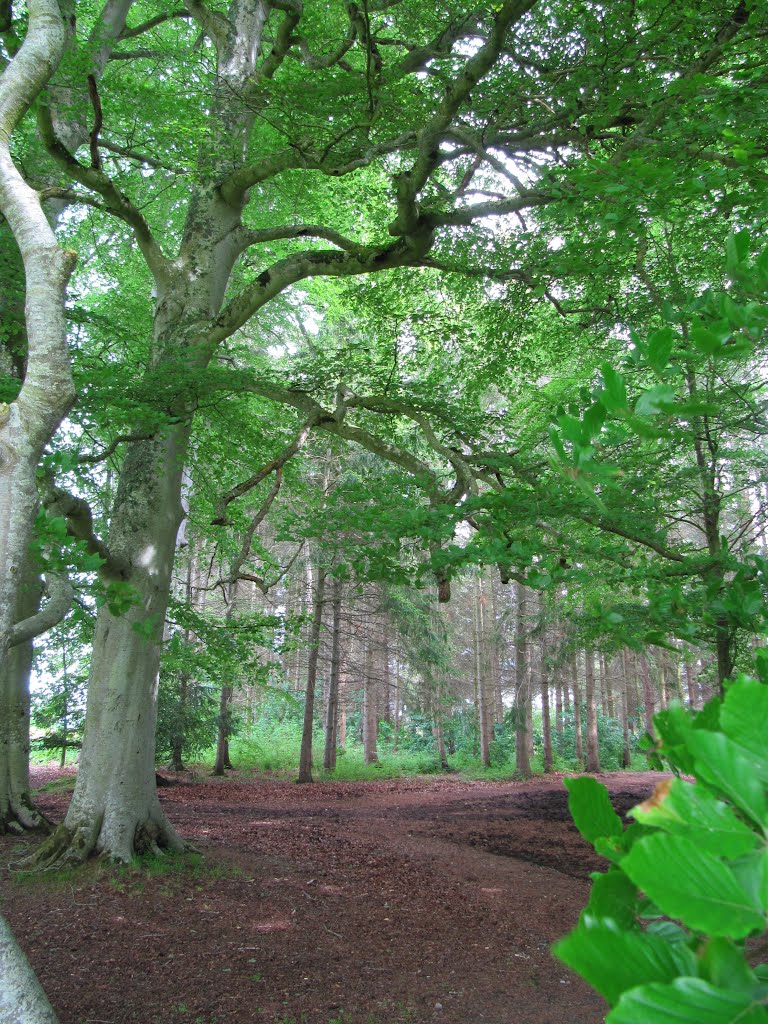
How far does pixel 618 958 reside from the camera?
1.58 feet

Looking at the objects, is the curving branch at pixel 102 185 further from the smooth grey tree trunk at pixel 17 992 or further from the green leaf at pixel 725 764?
the green leaf at pixel 725 764

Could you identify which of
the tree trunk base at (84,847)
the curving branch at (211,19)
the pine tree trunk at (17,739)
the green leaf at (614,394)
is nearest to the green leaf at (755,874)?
the green leaf at (614,394)

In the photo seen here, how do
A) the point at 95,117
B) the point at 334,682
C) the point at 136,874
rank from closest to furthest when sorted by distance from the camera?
the point at 95,117 < the point at 136,874 < the point at 334,682

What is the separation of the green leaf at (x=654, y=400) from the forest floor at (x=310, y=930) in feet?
14.9

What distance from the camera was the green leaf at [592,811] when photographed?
2.22ft

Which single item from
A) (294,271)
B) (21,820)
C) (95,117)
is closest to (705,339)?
(95,117)

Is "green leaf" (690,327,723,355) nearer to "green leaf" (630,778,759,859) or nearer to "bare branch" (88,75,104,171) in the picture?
"green leaf" (630,778,759,859)

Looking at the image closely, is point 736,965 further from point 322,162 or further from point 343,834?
point 343,834

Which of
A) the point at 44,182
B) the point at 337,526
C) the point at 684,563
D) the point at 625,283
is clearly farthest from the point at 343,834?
the point at 44,182

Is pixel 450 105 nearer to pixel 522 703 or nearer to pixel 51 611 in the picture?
pixel 51 611

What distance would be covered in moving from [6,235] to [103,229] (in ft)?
19.4

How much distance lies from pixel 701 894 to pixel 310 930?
20.5 ft

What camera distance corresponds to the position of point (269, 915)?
5.95 metres

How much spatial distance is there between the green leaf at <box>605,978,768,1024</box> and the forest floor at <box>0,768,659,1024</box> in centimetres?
461
